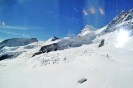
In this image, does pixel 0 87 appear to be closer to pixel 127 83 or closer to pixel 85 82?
pixel 85 82

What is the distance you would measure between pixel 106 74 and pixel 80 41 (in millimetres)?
109770

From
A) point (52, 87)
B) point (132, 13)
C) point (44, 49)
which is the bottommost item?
point (52, 87)

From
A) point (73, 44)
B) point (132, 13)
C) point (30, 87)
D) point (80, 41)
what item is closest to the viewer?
point (30, 87)

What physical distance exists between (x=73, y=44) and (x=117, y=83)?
10356cm

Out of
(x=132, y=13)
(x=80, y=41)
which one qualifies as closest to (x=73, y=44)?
(x=80, y=41)

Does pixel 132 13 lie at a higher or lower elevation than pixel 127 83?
higher

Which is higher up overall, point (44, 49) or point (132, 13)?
point (132, 13)

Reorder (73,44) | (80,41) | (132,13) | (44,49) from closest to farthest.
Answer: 1. (44,49)
2. (73,44)
3. (80,41)
4. (132,13)

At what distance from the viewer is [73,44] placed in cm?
11819

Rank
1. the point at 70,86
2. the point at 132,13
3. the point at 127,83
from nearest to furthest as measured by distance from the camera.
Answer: the point at 127,83 → the point at 70,86 → the point at 132,13

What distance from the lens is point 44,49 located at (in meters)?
80.1

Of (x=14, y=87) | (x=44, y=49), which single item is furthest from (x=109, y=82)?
(x=44, y=49)

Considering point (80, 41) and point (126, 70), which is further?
point (80, 41)

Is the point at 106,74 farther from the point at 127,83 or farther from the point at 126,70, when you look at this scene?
the point at 127,83
